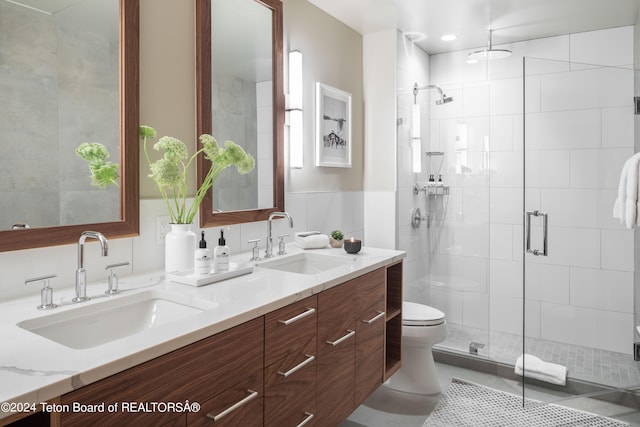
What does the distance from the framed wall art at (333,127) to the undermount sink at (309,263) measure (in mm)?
745

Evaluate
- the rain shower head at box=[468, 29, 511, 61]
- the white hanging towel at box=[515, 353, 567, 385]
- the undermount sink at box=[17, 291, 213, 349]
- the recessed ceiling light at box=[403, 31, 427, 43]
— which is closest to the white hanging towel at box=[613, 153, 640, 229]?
the white hanging towel at box=[515, 353, 567, 385]

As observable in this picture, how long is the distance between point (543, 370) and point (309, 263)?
154 centimetres

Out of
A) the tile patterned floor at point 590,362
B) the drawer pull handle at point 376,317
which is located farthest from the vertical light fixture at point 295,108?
the tile patterned floor at point 590,362

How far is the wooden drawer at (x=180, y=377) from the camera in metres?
0.87

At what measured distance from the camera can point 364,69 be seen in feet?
10.8

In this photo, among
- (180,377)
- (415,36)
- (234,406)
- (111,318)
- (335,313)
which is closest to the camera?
(180,377)

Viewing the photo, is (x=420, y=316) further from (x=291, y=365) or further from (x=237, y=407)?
(x=237, y=407)

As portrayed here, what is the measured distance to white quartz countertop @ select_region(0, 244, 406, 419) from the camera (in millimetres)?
798

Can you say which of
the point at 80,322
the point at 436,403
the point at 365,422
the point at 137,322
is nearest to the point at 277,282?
the point at 137,322

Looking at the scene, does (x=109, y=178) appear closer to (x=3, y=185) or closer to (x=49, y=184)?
(x=49, y=184)

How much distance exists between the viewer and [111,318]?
1.30m

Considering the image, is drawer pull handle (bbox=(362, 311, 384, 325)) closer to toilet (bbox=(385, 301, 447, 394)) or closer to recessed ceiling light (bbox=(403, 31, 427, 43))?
toilet (bbox=(385, 301, 447, 394))

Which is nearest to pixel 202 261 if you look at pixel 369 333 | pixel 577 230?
pixel 369 333

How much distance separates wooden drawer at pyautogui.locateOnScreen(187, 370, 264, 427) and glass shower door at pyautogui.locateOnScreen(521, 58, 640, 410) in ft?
5.97
